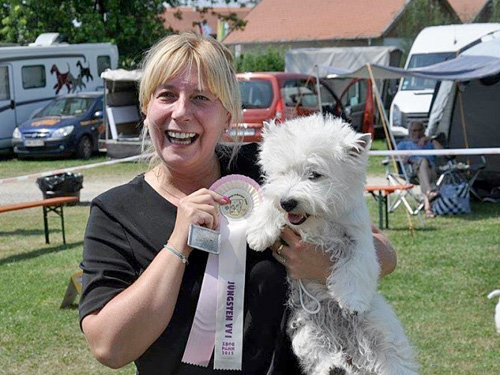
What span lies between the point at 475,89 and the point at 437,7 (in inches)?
867

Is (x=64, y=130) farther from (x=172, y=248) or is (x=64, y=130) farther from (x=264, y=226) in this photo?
(x=172, y=248)

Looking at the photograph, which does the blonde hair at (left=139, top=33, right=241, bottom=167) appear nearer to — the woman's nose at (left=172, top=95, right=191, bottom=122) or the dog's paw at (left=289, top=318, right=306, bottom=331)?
the woman's nose at (left=172, top=95, right=191, bottom=122)

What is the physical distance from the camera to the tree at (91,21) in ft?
89.7

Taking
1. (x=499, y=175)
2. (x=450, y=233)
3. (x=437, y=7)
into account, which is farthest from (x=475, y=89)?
(x=437, y=7)

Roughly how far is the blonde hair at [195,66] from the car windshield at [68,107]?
744 inches

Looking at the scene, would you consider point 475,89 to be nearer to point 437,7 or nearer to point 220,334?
point 220,334

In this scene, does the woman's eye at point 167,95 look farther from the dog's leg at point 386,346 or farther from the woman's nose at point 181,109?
the dog's leg at point 386,346

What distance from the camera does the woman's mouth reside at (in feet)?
8.11

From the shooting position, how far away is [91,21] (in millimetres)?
27281

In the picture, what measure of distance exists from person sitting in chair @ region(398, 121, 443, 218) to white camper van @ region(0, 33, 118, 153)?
12014 mm

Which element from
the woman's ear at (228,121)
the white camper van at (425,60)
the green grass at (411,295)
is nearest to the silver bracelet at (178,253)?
the woman's ear at (228,121)

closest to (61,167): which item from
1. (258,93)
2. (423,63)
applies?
(258,93)

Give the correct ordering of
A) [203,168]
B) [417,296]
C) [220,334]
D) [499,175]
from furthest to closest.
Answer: [499,175]
[417,296]
[203,168]
[220,334]

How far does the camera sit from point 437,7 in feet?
115
